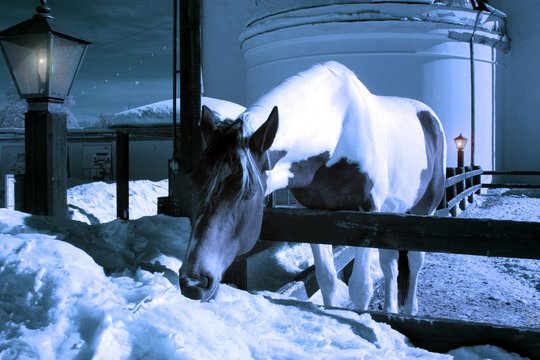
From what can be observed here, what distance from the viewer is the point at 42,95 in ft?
12.2

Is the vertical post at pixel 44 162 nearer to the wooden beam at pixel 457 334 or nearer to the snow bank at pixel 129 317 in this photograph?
the snow bank at pixel 129 317

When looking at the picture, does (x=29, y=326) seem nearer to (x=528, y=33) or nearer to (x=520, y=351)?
(x=520, y=351)

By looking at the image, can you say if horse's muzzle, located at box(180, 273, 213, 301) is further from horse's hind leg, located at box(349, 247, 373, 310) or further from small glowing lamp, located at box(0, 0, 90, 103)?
small glowing lamp, located at box(0, 0, 90, 103)

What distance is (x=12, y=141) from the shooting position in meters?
14.9

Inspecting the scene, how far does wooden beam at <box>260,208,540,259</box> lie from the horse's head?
1.22 feet

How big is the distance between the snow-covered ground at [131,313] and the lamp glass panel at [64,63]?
5.92ft

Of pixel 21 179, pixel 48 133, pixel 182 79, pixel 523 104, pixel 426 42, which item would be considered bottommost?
pixel 21 179

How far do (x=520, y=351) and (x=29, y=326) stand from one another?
1.86 m

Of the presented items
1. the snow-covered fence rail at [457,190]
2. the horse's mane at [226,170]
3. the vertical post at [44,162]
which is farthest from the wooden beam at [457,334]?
the snow-covered fence rail at [457,190]

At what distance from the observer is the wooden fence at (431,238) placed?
1919 mm

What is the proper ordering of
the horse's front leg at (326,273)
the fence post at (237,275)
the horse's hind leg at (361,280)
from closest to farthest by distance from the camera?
1. the fence post at (237,275)
2. the horse's hind leg at (361,280)
3. the horse's front leg at (326,273)

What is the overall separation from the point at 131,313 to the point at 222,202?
0.64 meters

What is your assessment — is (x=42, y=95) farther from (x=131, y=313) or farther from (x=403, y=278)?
(x=403, y=278)

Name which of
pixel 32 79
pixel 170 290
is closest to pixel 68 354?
pixel 170 290
